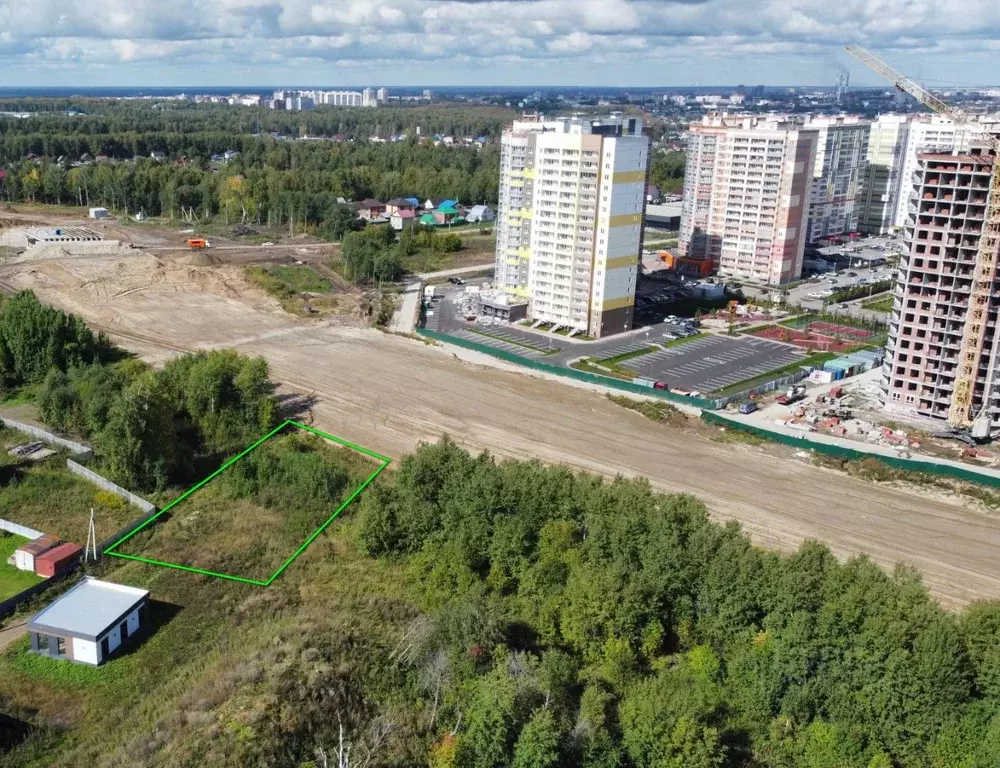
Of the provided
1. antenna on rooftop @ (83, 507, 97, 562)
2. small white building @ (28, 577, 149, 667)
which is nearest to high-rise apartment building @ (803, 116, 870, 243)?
antenna on rooftop @ (83, 507, 97, 562)

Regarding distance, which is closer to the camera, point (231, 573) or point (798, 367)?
point (231, 573)

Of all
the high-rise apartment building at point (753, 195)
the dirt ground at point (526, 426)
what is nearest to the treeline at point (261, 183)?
the dirt ground at point (526, 426)

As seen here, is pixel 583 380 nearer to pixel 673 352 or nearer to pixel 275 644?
pixel 673 352

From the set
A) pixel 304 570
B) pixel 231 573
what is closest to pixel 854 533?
pixel 304 570

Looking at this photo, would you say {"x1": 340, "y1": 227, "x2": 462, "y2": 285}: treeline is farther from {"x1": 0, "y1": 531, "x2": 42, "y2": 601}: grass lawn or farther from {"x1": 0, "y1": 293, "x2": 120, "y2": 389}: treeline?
{"x1": 0, "y1": 531, "x2": 42, "y2": 601}: grass lawn

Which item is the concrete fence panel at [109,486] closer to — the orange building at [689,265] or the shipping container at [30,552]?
the shipping container at [30,552]
